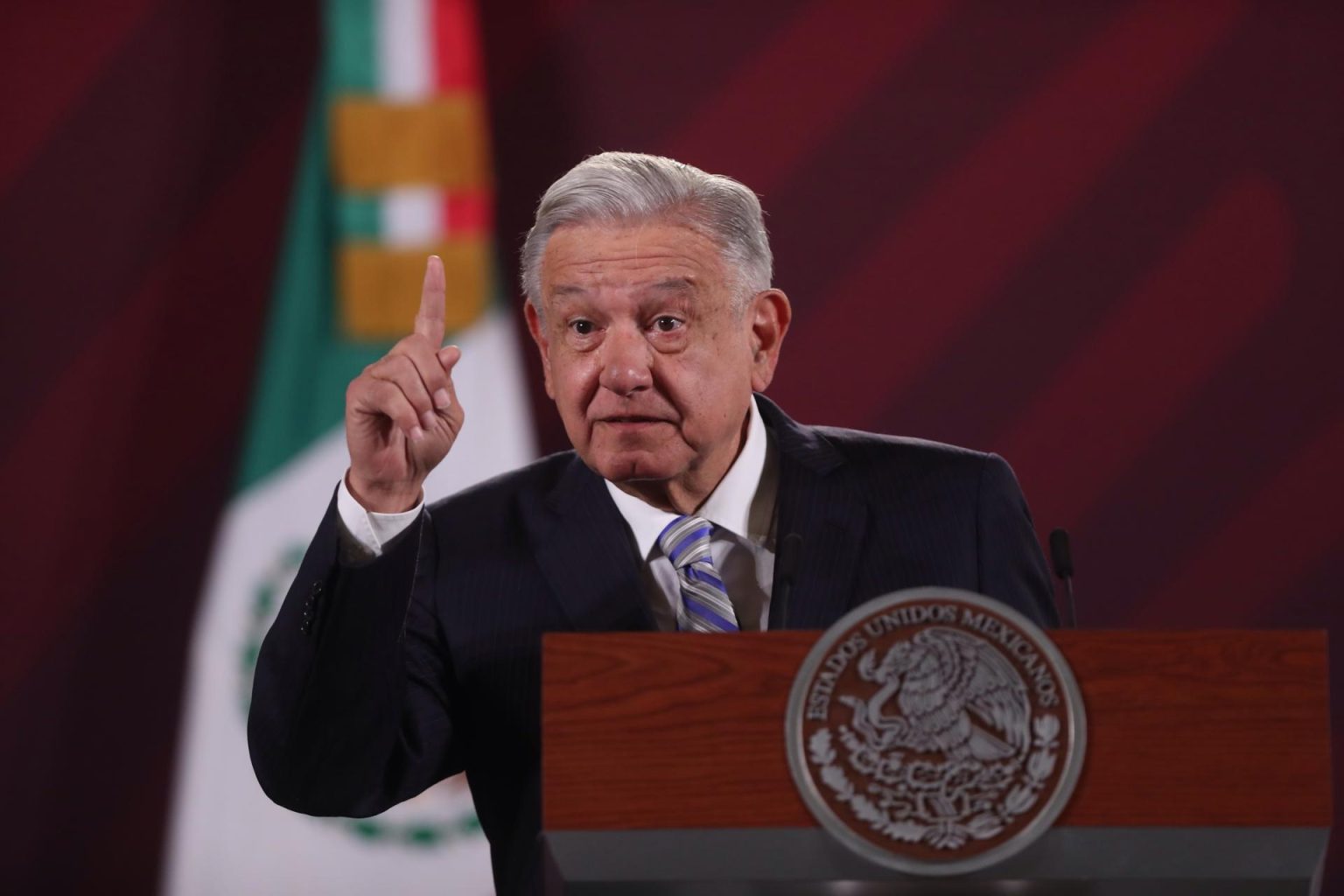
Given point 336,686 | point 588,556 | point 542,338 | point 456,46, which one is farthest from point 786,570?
point 456,46

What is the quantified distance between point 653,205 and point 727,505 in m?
0.41

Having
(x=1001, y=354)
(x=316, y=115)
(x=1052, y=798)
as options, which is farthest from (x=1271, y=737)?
(x=316, y=115)

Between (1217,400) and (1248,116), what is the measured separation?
606mm

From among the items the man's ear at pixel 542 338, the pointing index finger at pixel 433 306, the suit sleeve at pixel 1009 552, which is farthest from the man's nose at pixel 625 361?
the suit sleeve at pixel 1009 552

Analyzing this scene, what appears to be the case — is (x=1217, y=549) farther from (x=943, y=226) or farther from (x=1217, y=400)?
(x=943, y=226)

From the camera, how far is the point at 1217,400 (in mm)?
→ 3094

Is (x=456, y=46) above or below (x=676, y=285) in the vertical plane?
above

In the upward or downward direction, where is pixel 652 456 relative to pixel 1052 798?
upward

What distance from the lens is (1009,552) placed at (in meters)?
1.97

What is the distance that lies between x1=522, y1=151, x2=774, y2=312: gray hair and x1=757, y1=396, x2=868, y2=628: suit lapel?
0.22 metres

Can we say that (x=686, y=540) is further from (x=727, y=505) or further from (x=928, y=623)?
(x=928, y=623)

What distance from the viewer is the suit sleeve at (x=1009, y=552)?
1921 mm

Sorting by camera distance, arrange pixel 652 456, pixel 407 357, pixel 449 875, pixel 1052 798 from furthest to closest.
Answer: pixel 449 875
pixel 652 456
pixel 407 357
pixel 1052 798

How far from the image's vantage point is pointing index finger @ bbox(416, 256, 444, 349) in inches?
67.7
